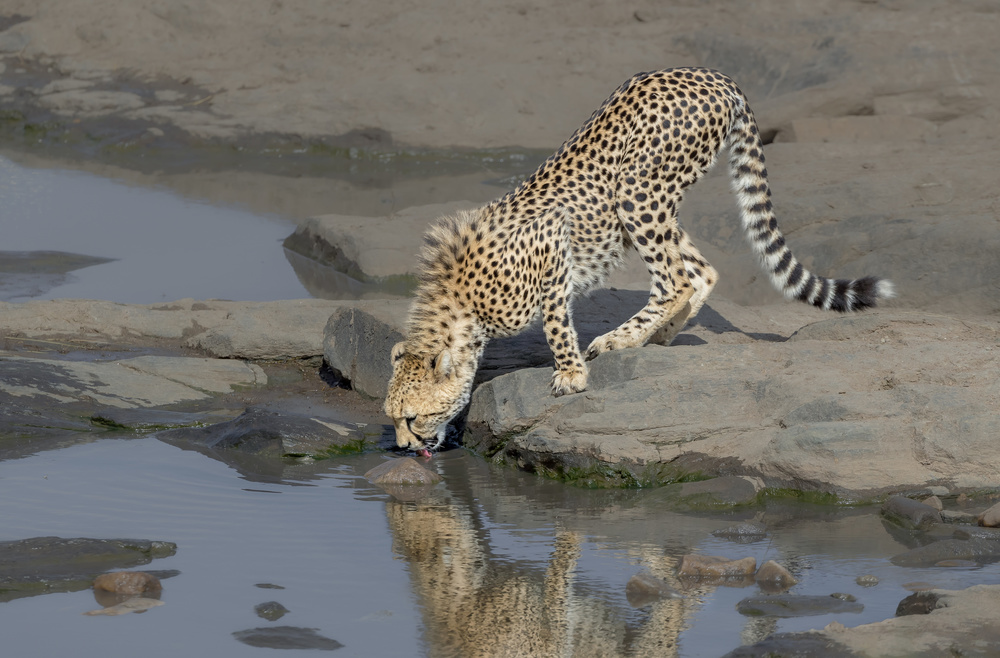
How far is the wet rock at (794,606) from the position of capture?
4941mm

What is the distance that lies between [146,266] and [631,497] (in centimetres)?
834

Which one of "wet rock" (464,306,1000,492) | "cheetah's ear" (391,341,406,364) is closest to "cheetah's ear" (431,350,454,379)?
"cheetah's ear" (391,341,406,364)

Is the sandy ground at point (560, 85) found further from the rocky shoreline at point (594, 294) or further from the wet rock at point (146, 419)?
the wet rock at point (146, 419)

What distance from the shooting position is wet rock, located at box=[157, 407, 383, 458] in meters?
7.80

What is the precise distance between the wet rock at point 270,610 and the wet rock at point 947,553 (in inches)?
109

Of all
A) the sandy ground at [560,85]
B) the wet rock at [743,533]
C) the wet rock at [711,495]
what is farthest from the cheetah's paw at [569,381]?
the sandy ground at [560,85]

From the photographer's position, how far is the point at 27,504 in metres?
6.48

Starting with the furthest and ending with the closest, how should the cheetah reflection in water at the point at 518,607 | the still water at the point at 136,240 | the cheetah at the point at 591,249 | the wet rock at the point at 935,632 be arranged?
the still water at the point at 136,240, the cheetah at the point at 591,249, the cheetah reflection in water at the point at 518,607, the wet rock at the point at 935,632

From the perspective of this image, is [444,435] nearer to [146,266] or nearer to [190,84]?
[146,266]

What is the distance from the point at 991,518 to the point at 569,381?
276cm

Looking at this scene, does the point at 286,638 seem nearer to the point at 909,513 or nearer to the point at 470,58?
the point at 909,513

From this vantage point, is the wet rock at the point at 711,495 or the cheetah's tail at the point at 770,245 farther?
the cheetah's tail at the point at 770,245

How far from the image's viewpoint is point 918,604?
4816 mm

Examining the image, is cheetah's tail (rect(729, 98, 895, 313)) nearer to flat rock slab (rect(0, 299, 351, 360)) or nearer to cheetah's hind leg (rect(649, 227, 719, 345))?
cheetah's hind leg (rect(649, 227, 719, 345))
